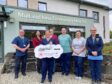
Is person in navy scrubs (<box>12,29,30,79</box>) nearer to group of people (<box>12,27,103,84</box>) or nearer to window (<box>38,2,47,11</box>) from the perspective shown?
group of people (<box>12,27,103,84</box>)

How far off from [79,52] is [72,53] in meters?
0.48

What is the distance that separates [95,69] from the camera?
939 cm

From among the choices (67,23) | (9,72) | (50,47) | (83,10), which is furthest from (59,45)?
(83,10)

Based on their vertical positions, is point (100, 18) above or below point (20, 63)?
above

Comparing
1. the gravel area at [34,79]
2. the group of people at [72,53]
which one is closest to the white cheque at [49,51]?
the group of people at [72,53]

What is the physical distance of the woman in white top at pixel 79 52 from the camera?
10.1 m

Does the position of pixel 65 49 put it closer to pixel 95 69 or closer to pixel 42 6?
pixel 95 69

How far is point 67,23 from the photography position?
22.3 m

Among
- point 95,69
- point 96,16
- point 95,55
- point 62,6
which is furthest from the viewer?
point 96,16

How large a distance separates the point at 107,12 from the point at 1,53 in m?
18.9

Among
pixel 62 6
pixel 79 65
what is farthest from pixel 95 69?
pixel 62 6

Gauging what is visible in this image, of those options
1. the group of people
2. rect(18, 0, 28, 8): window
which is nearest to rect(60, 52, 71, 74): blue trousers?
the group of people

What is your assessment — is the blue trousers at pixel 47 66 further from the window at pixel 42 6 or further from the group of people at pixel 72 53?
the window at pixel 42 6

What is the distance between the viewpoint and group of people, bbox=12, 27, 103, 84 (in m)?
9.33
